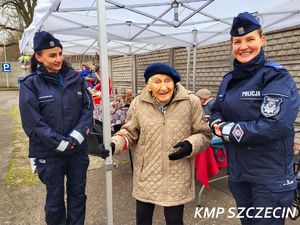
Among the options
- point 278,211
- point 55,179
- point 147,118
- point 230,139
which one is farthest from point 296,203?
point 55,179

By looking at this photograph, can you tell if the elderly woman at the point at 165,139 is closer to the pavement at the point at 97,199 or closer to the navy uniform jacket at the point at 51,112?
the navy uniform jacket at the point at 51,112

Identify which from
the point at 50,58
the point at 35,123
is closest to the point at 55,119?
the point at 35,123

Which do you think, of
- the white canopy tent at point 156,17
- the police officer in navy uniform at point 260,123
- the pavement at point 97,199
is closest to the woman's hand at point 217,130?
the police officer in navy uniform at point 260,123

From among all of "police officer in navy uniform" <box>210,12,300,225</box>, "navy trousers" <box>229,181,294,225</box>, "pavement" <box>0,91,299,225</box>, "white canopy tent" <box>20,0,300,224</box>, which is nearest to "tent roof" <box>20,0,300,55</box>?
"white canopy tent" <box>20,0,300,224</box>

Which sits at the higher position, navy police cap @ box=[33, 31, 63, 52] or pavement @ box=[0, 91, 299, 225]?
navy police cap @ box=[33, 31, 63, 52]

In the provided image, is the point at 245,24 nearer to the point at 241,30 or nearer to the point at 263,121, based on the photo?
the point at 241,30

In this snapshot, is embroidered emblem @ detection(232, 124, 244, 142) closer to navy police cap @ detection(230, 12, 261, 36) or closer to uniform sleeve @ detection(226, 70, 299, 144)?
uniform sleeve @ detection(226, 70, 299, 144)

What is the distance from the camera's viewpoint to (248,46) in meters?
1.79

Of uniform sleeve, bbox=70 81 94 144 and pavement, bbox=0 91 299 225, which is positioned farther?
pavement, bbox=0 91 299 225

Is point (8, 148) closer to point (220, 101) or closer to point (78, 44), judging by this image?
point (78, 44)

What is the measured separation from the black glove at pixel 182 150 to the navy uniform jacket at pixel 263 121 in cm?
31

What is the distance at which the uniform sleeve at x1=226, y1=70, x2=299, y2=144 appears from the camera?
163 centimetres

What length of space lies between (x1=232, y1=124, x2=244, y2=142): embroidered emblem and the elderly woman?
382 millimetres

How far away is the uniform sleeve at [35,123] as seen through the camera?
2.32 m
